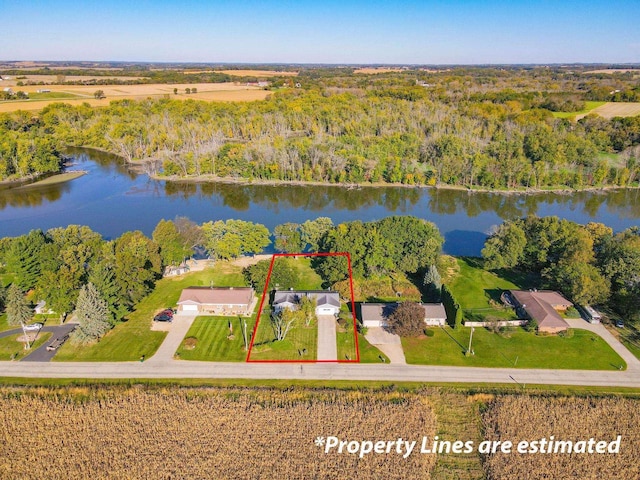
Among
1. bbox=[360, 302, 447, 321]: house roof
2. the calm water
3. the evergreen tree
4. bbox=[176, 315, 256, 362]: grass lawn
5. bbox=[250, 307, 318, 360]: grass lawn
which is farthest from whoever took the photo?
the calm water

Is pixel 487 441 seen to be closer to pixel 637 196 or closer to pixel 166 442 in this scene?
pixel 166 442

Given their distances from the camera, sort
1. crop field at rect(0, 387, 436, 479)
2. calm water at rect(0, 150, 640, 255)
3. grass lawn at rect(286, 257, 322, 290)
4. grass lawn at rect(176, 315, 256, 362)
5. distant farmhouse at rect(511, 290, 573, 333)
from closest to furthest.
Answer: crop field at rect(0, 387, 436, 479), grass lawn at rect(176, 315, 256, 362), distant farmhouse at rect(511, 290, 573, 333), grass lawn at rect(286, 257, 322, 290), calm water at rect(0, 150, 640, 255)

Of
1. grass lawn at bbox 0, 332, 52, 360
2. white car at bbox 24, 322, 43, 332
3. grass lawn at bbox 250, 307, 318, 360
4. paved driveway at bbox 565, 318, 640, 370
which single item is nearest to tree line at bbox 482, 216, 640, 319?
paved driveway at bbox 565, 318, 640, 370

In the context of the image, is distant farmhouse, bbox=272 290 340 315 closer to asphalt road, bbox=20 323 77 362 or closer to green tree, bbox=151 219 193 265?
green tree, bbox=151 219 193 265

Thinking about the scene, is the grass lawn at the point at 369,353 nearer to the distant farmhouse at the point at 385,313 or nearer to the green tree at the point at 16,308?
the distant farmhouse at the point at 385,313

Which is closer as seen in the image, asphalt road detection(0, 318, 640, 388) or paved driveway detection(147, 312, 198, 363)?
asphalt road detection(0, 318, 640, 388)

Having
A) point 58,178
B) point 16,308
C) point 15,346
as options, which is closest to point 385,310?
point 15,346
